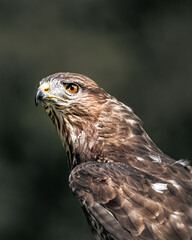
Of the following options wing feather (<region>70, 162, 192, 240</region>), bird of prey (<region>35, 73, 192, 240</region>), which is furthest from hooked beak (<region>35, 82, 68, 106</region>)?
wing feather (<region>70, 162, 192, 240</region>)

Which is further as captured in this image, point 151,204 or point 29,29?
point 29,29

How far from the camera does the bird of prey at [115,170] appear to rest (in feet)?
9.74

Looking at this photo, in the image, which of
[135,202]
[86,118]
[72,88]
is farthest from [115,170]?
[72,88]

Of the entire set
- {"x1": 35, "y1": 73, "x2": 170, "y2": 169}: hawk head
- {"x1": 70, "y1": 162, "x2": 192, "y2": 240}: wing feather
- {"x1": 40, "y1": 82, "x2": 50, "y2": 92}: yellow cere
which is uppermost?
{"x1": 40, "y1": 82, "x2": 50, "y2": 92}: yellow cere

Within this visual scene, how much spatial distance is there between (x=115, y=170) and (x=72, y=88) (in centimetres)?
66

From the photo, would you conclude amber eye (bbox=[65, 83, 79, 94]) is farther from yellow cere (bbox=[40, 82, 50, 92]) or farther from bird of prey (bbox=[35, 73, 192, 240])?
yellow cere (bbox=[40, 82, 50, 92])

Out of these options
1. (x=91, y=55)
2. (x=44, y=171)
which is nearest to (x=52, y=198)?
(x=44, y=171)

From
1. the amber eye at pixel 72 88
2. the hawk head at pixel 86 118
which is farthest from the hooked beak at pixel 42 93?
the amber eye at pixel 72 88

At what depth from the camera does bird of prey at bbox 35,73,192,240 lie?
2.97m

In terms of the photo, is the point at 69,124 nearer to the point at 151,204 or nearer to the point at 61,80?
the point at 61,80

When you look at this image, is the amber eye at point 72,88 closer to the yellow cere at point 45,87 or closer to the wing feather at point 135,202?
the yellow cere at point 45,87

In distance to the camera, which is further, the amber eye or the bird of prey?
the amber eye

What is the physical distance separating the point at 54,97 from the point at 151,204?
3.13 ft

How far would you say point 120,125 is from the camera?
3584 mm
